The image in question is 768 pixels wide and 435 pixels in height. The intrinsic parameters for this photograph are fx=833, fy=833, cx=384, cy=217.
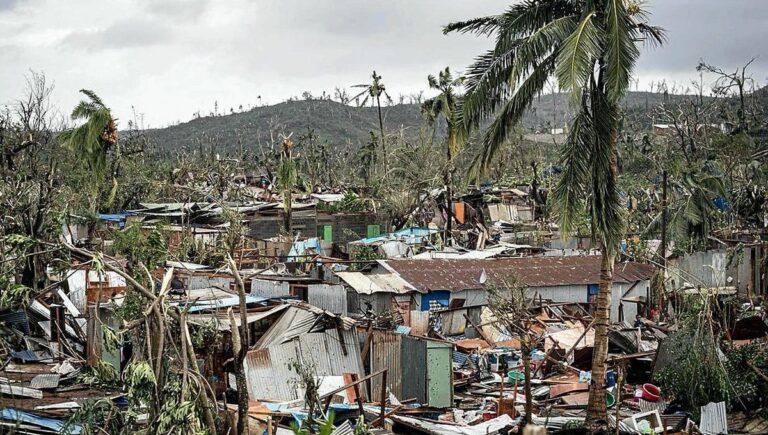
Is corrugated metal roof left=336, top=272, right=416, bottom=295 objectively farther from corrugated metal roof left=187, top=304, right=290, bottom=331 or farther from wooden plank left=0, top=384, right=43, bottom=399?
wooden plank left=0, top=384, right=43, bottom=399

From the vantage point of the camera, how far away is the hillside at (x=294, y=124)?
275ft

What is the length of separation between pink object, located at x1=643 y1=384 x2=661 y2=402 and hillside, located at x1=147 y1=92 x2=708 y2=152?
67.4 metres

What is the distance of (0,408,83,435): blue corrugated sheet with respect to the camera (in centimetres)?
1030

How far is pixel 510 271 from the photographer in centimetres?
2170

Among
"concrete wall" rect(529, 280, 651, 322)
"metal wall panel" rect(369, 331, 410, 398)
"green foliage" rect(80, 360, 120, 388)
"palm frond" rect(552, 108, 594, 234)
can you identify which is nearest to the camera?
"green foliage" rect(80, 360, 120, 388)

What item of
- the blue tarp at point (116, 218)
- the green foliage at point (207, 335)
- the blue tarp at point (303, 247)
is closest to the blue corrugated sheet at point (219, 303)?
the green foliage at point (207, 335)

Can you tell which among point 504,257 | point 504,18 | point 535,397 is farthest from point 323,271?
point 504,18

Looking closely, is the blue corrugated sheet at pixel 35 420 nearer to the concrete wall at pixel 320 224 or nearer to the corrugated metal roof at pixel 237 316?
the corrugated metal roof at pixel 237 316

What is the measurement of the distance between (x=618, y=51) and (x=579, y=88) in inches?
39.8

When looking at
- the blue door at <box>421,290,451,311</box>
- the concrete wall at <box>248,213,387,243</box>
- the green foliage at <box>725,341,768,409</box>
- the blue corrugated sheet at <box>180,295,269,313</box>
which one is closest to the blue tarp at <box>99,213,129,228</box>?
the concrete wall at <box>248,213,387,243</box>

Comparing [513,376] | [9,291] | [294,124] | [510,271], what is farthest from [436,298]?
[294,124]

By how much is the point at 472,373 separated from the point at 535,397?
1771 mm

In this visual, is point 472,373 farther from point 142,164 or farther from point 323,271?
point 142,164

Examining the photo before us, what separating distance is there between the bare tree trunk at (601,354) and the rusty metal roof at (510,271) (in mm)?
8148
